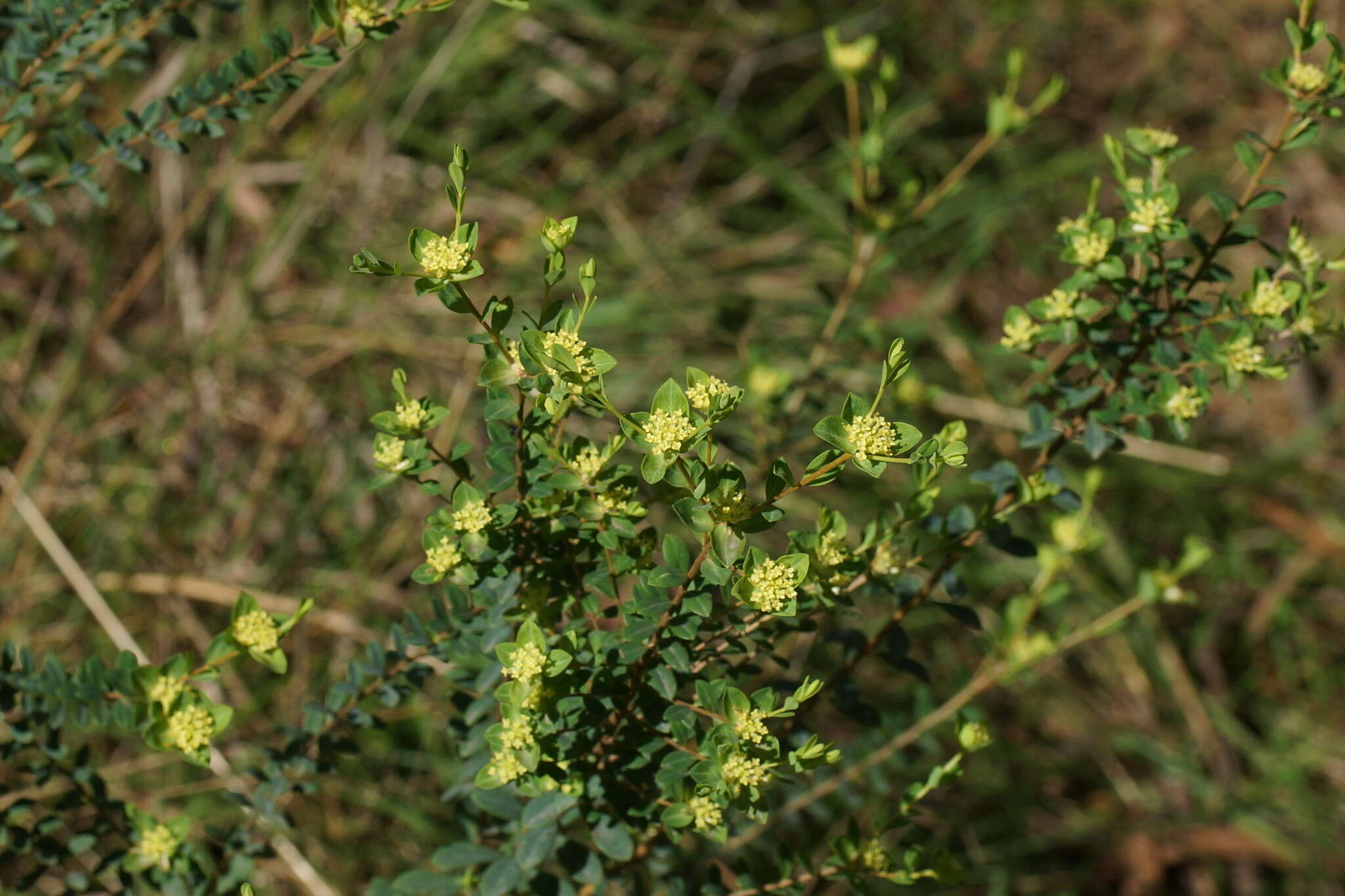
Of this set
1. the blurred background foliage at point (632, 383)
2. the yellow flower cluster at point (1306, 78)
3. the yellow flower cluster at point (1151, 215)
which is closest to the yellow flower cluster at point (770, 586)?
the yellow flower cluster at point (1151, 215)

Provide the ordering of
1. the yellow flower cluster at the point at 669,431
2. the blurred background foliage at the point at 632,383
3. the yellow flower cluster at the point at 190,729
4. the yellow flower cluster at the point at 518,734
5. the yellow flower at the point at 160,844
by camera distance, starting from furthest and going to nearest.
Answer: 1. the blurred background foliage at the point at 632,383
2. the yellow flower at the point at 160,844
3. the yellow flower cluster at the point at 190,729
4. the yellow flower cluster at the point at 518,734
5. the yellow flower cluster at the point at 669,431

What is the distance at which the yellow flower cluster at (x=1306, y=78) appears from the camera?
1.30 m

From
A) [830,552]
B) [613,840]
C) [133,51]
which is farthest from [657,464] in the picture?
[133,51]

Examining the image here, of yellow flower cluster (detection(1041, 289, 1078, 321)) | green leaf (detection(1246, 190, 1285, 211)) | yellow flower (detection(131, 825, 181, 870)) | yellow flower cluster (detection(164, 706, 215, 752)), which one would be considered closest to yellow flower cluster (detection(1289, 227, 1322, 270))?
green leaf (detection(1246, 190, 1285, 211))

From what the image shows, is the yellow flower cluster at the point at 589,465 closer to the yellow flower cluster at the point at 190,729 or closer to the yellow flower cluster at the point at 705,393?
the yellow flower cluster at the point at 705,393

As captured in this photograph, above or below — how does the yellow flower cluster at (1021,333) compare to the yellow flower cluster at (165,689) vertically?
above

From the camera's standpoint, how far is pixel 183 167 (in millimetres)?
3146

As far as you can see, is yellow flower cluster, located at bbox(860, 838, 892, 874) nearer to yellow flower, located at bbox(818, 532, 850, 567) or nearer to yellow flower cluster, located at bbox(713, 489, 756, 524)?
yellow flower, located at bbox(818, 532, 850, 567)

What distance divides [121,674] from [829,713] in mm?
2072

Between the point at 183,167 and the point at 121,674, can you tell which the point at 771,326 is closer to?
the point at 183,167

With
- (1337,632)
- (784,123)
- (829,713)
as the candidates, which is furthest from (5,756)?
(1337,632)

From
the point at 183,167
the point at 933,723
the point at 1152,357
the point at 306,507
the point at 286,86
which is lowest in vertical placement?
the point at 306,507

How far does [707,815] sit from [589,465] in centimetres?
39

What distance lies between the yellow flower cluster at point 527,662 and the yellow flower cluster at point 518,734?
0.15 feet
